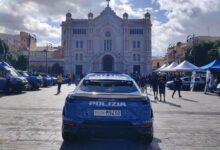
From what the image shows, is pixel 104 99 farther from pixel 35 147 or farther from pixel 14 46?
pixel 14 46

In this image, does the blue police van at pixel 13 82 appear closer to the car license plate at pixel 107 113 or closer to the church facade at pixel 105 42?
the car license plate at pixel 107 113

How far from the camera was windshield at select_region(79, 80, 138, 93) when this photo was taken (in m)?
7.61

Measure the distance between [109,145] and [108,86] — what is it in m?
1.26

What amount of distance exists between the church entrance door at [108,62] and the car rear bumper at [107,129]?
282 feet

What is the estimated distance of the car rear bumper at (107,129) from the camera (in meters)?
7.07

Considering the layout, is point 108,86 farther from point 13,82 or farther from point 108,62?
point 108,62

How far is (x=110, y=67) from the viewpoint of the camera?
9338 centimetres

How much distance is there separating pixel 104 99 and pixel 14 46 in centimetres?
11597

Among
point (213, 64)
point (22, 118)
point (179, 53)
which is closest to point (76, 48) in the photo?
point (179, 53)

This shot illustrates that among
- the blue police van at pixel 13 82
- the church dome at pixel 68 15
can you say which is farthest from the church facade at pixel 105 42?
the blue police van at pixel 13 82

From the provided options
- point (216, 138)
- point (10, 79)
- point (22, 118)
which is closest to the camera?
point (216, 138)

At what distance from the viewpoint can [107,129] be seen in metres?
7.08

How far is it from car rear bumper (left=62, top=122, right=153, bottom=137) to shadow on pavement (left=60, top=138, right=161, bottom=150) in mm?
383

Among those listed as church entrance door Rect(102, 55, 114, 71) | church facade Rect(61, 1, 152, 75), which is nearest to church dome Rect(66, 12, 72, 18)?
church facade Rect(61, 1, 152, 75)
